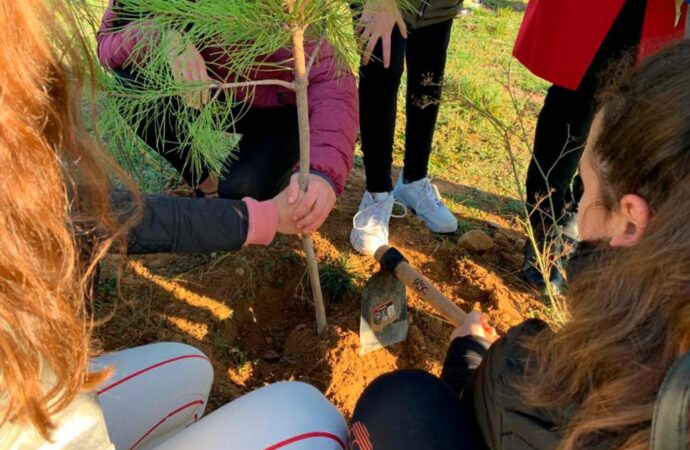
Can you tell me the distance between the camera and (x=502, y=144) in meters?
2.91

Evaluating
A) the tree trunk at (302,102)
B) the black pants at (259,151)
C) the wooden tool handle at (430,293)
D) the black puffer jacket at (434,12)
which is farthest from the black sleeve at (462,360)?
the black puffer jacket at (434,12)

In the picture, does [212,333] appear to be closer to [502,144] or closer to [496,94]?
[502,144]

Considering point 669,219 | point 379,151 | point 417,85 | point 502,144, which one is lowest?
point 502,144

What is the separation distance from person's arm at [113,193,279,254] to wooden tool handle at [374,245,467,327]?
19.5 inches

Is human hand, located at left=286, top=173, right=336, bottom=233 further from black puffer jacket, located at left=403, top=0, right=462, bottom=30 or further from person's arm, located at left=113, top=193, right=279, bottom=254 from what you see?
black puffer jacket, located at left=403, top=0, right=462, bottom=30

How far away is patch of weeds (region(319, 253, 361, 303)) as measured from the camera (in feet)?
6.30

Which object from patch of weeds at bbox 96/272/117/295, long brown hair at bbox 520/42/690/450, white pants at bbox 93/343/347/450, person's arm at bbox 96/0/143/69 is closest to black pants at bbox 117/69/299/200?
person's arm at bbox 96/0/143/69

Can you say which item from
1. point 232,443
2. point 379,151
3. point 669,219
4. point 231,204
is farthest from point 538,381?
point 379,151

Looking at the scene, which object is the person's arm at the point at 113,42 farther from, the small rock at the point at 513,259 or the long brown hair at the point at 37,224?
the small rock at the point at 513,259

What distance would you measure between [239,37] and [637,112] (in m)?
0.68

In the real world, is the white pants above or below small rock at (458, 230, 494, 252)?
above

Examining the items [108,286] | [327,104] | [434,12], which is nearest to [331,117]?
[327,104]

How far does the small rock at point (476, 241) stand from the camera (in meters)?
2.17

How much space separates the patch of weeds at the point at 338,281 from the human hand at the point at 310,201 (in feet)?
1.87
